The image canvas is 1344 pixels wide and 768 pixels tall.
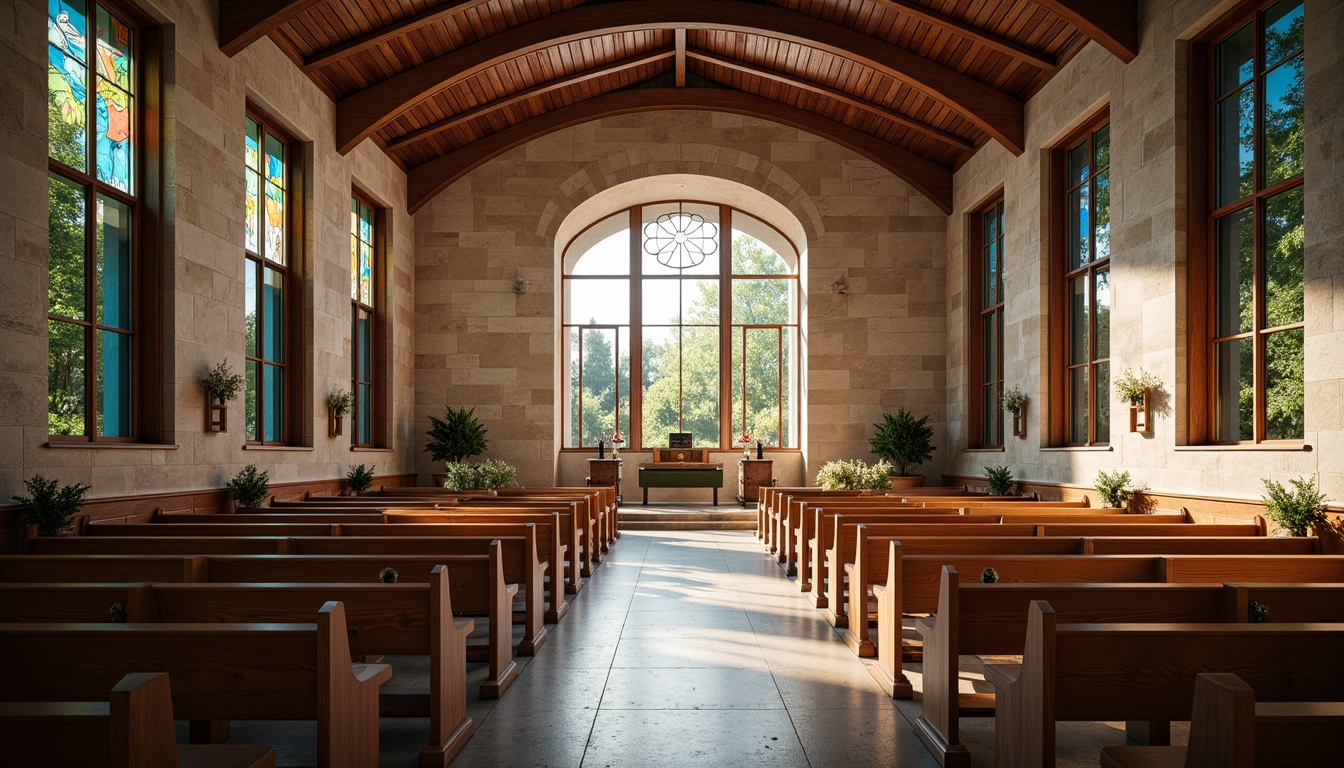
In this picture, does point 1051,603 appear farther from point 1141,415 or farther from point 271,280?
point 271,280

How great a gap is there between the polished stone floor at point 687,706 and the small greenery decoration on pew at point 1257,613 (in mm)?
721

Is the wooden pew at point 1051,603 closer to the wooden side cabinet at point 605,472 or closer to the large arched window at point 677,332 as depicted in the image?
the wooden side cabinet at point 605,472

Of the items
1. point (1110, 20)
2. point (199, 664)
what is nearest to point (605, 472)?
point (1110, 20)

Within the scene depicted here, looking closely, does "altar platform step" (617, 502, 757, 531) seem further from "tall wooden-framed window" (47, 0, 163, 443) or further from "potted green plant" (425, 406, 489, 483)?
"tall wooden-framed window" (47, 0, 163, 443)

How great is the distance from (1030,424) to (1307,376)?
4.43 meters

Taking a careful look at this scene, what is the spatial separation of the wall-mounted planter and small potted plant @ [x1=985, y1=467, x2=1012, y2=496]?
279cm

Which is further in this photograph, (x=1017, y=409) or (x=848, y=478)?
(x=848, y=478)

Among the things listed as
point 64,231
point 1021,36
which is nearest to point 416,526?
point 64,231

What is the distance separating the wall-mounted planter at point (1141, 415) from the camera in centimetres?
741

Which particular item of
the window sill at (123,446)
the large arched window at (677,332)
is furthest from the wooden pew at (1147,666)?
the large arched window at (677,332)

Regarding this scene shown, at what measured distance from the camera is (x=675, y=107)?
13.5 meters

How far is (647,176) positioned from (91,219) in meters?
8.27

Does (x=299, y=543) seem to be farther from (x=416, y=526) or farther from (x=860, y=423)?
(x=860, y=423)

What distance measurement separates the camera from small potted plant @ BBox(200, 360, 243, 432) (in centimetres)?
732
